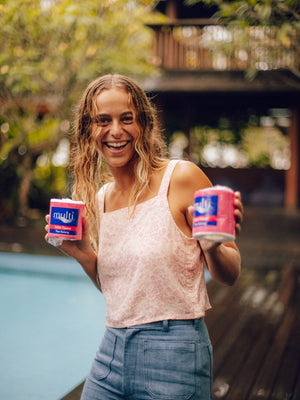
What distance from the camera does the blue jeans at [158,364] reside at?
126 centimetres

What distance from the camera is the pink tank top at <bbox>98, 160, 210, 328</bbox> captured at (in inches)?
51.5

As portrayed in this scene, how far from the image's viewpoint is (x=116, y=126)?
143 cm

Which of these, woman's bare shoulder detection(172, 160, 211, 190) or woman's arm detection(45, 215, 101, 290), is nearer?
woman's bare shoulder detection(172, 160, 211, 190)

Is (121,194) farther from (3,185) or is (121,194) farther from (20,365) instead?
(3,185)

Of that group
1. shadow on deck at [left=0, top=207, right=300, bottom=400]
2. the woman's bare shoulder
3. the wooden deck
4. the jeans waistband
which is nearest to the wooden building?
shadow on deck at [left=0, top=207, right=300, bottom=400]

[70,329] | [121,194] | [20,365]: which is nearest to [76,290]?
[70,329]

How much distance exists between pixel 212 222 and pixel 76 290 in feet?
17.9

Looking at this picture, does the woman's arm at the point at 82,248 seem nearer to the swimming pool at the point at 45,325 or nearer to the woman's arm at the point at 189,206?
the woman's arm at the point at 189,206

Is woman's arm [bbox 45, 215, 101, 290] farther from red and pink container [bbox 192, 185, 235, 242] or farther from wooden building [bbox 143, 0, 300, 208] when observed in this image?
wooden building [bbox 143, 0, 300, 208]

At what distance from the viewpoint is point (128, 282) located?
1367 millimetres

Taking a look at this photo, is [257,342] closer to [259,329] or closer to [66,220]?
[259,329]

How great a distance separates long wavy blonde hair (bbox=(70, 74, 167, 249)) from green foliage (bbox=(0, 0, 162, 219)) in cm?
580

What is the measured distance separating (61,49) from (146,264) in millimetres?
8031

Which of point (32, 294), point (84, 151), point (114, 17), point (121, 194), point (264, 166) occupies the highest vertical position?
point (114, 17)
